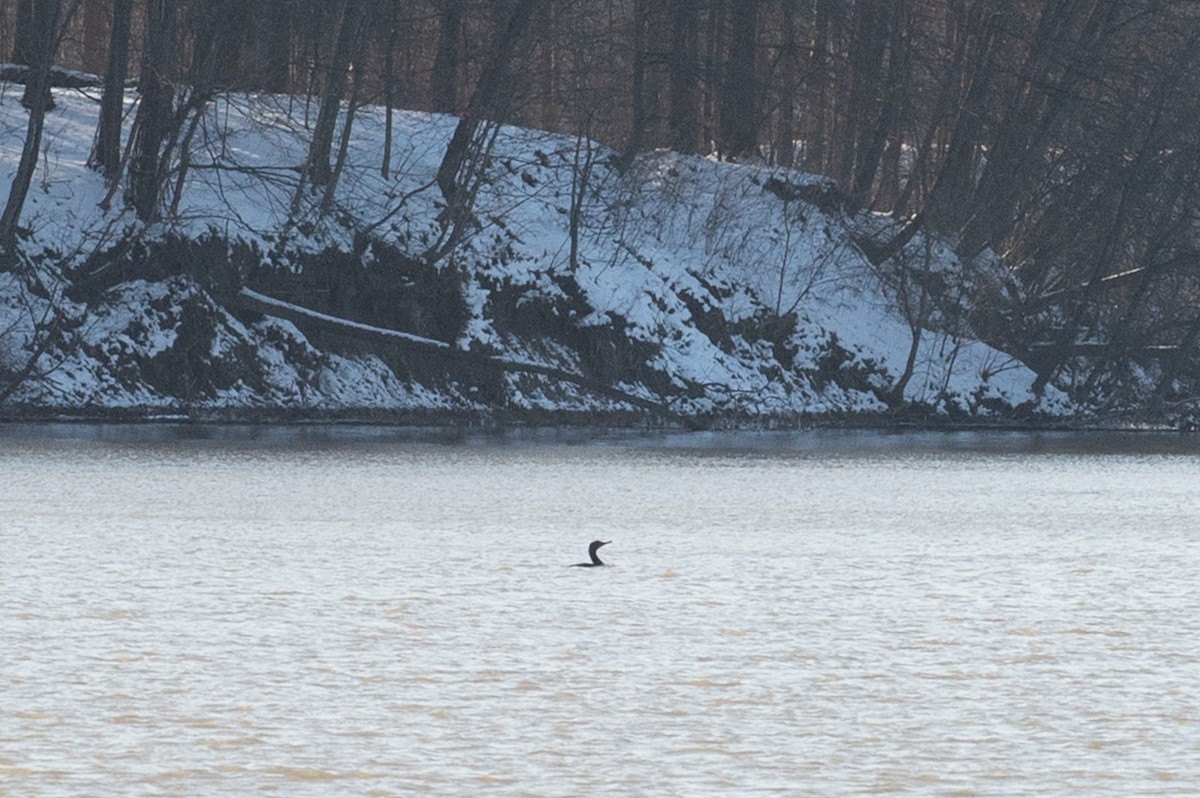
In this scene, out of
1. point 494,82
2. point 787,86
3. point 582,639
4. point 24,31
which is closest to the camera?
point 582,639

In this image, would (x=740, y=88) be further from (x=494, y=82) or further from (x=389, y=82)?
(x=389, y=82)

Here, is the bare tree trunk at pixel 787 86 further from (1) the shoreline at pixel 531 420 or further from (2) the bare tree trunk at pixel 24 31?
(2) the bare tree trunk at pixel 24 31

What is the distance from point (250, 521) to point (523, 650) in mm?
5677

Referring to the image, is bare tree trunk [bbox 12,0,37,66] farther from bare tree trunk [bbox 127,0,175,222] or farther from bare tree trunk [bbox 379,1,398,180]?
bare tree trunk [bbox 379,1,398,180]

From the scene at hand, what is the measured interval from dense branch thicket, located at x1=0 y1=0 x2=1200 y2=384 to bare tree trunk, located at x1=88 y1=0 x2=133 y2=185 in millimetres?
2079

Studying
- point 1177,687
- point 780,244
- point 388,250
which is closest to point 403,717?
point 1177,687

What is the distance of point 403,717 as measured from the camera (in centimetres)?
737

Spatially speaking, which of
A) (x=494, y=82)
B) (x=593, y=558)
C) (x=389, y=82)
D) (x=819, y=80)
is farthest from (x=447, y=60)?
(x=593, y=558)

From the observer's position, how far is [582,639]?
920cm

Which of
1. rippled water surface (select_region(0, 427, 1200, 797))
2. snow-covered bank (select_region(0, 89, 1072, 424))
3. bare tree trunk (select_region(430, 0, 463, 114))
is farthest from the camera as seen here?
bare tree trunk (select_region(430, 0, 463, 114))

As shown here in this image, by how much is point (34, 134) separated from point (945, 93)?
15871 millimetres

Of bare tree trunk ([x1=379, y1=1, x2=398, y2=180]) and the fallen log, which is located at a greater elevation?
bare tree trunk ([x1=379, y1=1, x2=398, y2=180])

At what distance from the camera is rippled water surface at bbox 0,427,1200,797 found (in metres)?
6.61

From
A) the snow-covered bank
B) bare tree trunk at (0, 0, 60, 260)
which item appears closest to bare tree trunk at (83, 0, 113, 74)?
the snow-covered bank
